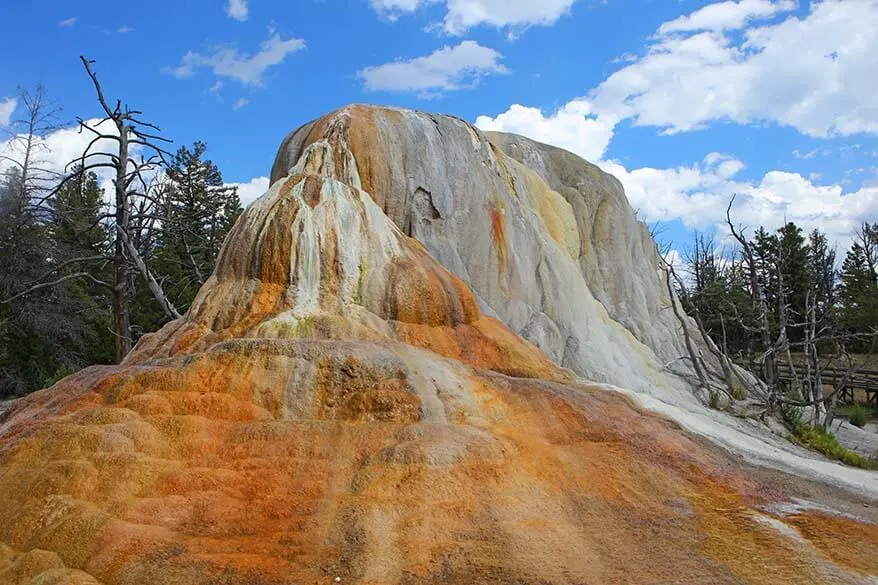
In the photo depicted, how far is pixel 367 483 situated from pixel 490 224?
29.7ft

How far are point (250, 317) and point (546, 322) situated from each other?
667 centimetres

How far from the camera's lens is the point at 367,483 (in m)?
5.78

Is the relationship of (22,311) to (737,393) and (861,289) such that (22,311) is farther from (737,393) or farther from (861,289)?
(861,289)

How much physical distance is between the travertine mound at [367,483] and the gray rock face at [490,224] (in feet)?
16.2

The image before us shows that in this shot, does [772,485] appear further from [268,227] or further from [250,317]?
[268,227]

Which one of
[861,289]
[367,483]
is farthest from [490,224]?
[861,289]

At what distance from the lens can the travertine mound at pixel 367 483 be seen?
502cm

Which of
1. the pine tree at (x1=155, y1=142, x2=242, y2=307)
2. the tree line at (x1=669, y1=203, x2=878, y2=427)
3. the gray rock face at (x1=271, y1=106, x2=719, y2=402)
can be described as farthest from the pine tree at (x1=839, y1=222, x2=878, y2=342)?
the pine tree at (x1=155, y1=142, x2=242, y2=307)

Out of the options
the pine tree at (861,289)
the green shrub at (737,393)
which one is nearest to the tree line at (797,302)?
the pine tree at (861,289)

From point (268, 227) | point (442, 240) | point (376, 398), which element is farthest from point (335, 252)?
point (442, 240)

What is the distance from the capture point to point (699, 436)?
304 inches

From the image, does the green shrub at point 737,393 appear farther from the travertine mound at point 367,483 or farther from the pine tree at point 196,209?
the pine tree at point 196,209

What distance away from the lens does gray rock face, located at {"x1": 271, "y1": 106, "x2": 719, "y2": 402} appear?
13.3 meters

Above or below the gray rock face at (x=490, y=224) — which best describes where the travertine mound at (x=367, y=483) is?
below
